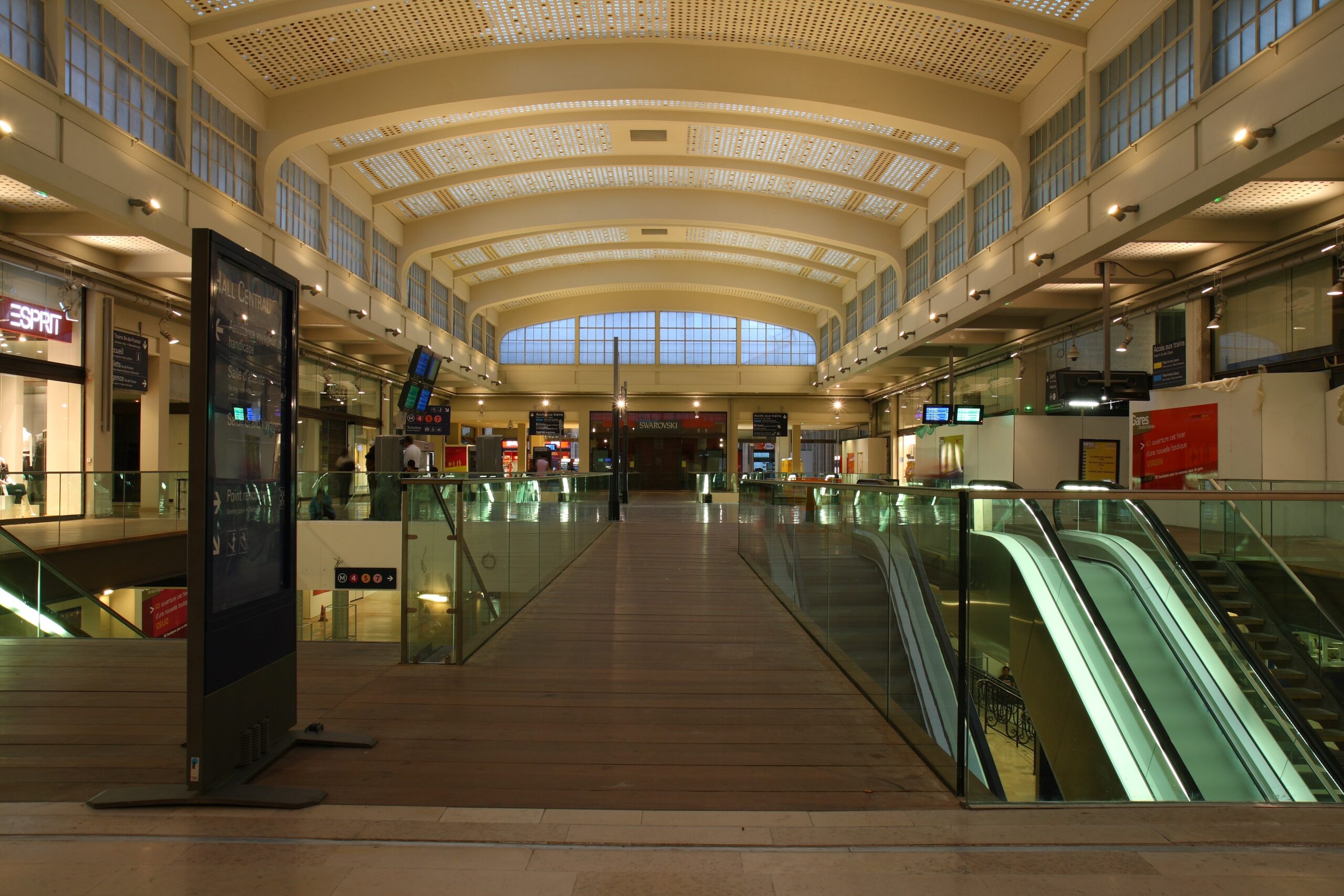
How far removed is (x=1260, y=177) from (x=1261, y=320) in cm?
350

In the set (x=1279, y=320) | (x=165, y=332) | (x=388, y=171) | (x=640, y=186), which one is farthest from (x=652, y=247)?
(x=1279, y=320)

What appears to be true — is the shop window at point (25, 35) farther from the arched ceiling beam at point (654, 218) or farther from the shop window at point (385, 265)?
the arched ceiling beam at point (654, 218)

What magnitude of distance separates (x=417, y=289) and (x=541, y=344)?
9.06 m

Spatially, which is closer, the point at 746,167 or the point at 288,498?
the point at 288,498

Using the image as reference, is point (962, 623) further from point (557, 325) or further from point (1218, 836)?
point (557, 325)

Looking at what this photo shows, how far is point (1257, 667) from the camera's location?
14.0ft

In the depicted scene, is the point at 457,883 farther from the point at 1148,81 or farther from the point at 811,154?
the point at 811,154

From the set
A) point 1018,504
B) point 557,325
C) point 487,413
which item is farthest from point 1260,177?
point 487,413

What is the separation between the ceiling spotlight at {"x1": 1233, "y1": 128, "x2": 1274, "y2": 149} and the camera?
316 inches

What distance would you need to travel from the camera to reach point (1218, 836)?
96.3 inches

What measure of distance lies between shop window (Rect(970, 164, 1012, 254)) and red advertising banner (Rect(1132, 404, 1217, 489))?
5.14 meters

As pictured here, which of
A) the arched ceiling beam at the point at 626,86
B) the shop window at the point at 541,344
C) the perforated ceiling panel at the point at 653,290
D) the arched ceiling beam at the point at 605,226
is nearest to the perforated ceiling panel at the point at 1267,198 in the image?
the arched ceiling beam at the point at 626,86

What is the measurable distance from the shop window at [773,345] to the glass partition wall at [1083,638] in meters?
26.7

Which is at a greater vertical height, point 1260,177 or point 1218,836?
point 1260,177
